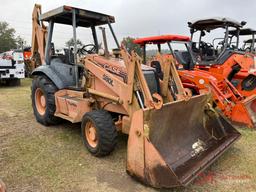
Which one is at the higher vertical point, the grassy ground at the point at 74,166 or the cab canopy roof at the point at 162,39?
the cab canopy roof at the point at 162,39

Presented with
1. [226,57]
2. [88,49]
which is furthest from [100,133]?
[226,57]

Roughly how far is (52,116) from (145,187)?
2.78 metres

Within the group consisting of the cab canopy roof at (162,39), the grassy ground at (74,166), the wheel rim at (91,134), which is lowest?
the grassy ground at (74,166)

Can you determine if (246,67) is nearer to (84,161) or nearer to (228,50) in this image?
(228,50)

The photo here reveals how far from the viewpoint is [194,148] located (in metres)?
3.49

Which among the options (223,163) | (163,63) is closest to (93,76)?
(163,63)

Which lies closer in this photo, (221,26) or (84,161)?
(84,161)

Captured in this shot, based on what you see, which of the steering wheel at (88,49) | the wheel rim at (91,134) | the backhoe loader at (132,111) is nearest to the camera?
the backhoe loader at (132,111)

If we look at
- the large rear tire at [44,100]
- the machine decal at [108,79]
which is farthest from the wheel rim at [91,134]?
the large rear tire at [44,100]

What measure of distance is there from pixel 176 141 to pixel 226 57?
4245 mm

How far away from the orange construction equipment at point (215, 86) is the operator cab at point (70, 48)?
5.14 feet

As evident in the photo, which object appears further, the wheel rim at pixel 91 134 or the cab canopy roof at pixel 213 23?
the cab canopy roof at pixel 213 23

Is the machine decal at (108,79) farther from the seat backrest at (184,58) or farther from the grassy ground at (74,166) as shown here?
the seat backrest at (184,58)

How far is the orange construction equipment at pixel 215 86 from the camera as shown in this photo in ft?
16.5
